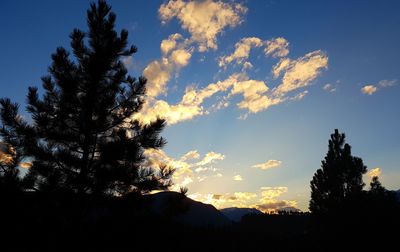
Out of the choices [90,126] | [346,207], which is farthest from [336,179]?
[90,126]

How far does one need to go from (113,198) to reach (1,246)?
14.1 feet

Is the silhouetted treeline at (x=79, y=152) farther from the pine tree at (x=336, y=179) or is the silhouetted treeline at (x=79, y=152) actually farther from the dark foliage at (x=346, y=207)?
the pine tree at (x=336, y=179)

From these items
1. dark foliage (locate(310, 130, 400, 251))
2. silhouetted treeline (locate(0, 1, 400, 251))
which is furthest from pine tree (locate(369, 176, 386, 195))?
silhouetted treeline (locate(0, 1, 400, 251))

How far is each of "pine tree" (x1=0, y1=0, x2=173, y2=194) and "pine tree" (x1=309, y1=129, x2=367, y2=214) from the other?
17022 mm

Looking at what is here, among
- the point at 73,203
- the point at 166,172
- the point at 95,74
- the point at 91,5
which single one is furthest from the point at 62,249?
the point at 91,5

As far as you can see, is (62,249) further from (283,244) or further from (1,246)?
(283,244)

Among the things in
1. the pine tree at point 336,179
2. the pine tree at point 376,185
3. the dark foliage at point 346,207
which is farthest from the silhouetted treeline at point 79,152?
the pine tree at point 376,185

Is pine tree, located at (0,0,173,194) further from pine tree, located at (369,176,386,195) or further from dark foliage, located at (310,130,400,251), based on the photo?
pine tree, located at (369,176,386,195)

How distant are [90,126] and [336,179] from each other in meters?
19.8

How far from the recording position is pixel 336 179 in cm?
2281

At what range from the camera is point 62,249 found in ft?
29.2

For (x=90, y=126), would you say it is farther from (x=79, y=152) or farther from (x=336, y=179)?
(x=336, y=179)

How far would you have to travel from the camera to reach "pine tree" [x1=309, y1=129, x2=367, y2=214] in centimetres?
2230

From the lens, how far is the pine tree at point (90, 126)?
927 cm
